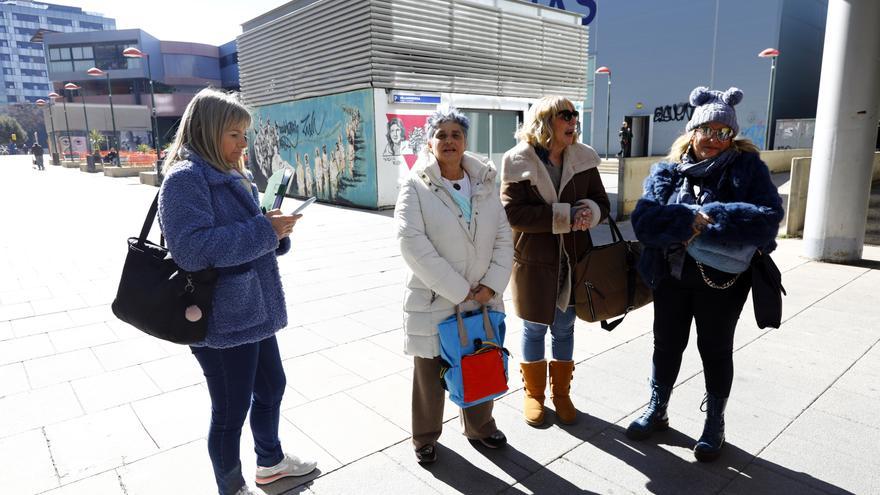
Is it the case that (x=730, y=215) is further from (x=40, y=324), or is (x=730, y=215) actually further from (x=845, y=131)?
(x=40, y=324)

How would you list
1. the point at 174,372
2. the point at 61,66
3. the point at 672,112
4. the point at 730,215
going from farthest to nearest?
the point at 61,66 → the point at 672,112 → the point at 174,372 → the point at 730,215

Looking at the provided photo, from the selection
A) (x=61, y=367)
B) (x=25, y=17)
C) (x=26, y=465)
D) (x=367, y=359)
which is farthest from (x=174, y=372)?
(x=25, y=17)

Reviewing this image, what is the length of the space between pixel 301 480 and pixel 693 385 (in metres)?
2.53

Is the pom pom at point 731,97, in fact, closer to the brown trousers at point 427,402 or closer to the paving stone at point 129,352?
the brown trousers at point 427,402

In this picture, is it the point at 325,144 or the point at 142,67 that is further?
the point at 142,67

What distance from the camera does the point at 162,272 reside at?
2061 millimetres

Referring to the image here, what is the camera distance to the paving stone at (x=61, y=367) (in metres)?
3.91

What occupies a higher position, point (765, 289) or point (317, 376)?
point (765, 289)

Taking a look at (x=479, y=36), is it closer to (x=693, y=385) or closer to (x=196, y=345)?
(x=693, y=385)

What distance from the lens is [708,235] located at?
2.50 meters

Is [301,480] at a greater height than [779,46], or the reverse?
[779,46]

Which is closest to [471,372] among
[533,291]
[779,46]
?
[533,291]

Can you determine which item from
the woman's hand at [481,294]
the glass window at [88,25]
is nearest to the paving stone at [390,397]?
the woman's hand at [481,294]

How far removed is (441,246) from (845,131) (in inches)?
252
